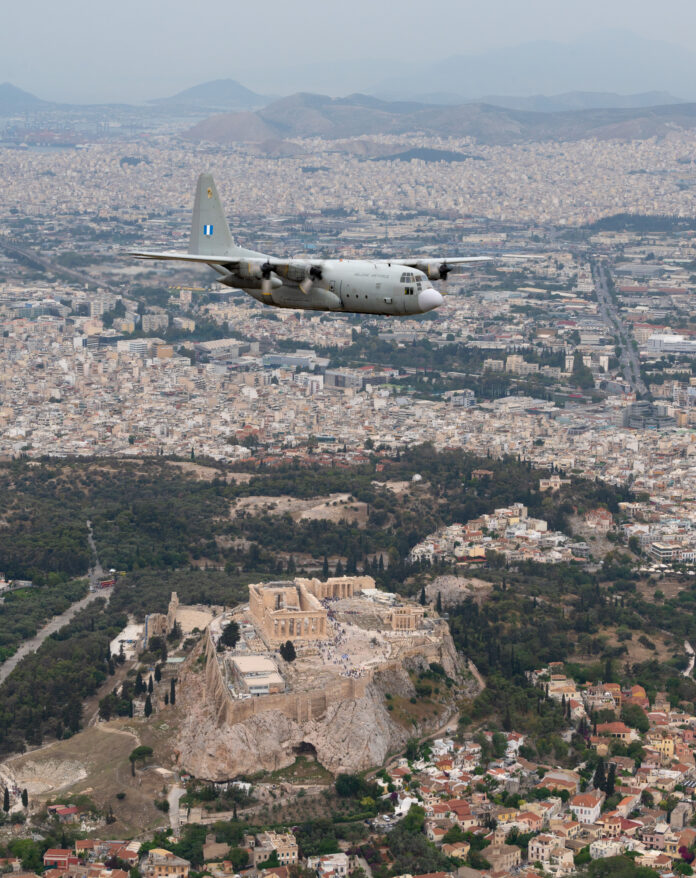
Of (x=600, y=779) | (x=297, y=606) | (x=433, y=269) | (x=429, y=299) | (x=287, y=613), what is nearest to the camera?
(x=429, y=299)

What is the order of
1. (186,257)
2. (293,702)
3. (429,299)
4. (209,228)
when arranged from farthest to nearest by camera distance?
(293,702) < (209,228) < (186,257) < (429,299)

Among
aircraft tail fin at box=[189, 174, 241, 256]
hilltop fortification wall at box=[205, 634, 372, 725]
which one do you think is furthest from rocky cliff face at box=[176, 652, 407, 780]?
aircraft tail fin at box=[189, 174, 241, 256]

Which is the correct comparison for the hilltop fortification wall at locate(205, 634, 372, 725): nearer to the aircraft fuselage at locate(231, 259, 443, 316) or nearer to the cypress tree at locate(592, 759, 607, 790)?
the cypress tree at locate(592, 759, 607, 790)

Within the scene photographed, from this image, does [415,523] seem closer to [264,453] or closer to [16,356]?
[264,453]

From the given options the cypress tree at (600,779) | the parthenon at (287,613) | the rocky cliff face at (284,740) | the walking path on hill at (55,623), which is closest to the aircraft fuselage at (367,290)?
the rocky cliff face at (284,740)

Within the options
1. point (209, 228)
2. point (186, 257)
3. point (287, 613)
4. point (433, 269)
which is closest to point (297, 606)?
point (287, 613)

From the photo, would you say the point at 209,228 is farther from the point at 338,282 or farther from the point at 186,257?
the point at 338,282

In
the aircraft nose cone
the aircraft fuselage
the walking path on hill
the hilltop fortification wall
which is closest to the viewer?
the aircraft nose cone
